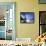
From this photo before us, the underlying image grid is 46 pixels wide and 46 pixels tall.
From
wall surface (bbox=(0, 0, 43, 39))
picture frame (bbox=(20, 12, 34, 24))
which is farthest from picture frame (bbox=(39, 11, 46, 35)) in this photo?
picture frame (bbox=(20, 12, 34, 24))

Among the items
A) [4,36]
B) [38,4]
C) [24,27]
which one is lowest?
[4,36]

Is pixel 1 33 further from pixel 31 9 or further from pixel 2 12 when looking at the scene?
pixel 31 9

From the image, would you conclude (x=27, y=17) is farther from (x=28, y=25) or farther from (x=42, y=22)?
(x=42, y=22)

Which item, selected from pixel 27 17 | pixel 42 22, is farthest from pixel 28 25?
pixel 42 22

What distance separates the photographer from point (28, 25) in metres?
4.95

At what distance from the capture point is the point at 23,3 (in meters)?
4.92

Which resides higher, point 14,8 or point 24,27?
point 14,8

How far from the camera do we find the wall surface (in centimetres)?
487

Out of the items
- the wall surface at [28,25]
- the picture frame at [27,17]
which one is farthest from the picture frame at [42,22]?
the picture frame at [27,17]

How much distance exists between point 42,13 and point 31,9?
0.40 metres

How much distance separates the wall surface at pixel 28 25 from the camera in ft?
16.0

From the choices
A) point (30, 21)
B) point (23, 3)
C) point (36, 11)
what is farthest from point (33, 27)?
point (23, 3)

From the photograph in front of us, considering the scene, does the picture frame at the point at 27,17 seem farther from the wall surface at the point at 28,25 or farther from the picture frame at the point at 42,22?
the picture frame at the point at 42,22

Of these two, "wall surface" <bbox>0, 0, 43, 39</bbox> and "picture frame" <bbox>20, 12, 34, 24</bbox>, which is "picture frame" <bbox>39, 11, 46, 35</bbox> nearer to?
"wall surface" <bbox>0, 0, 43, 39</bbox>
